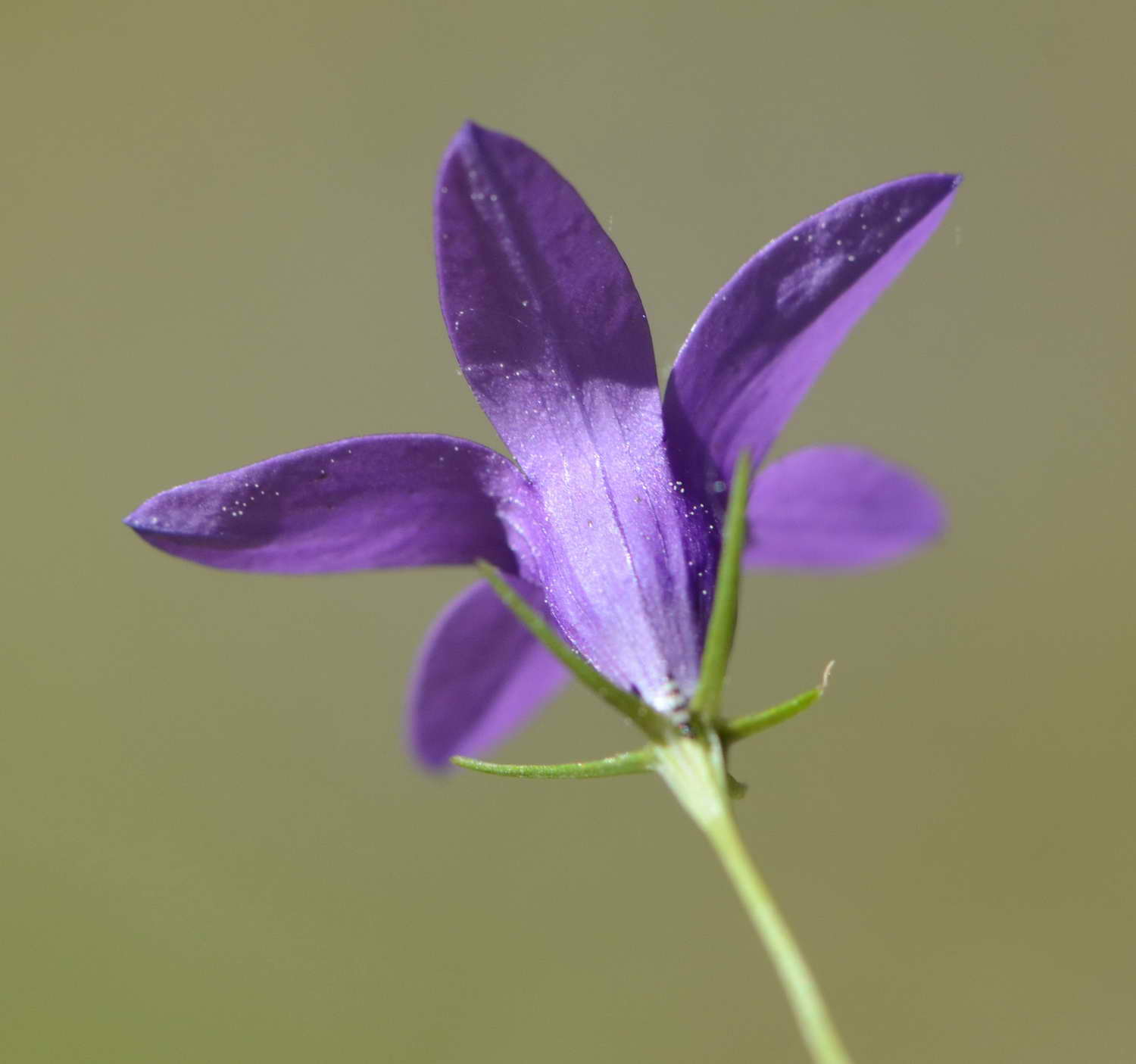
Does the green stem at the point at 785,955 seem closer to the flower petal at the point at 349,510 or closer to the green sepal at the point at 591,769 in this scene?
the green sepal at the point at 591,769

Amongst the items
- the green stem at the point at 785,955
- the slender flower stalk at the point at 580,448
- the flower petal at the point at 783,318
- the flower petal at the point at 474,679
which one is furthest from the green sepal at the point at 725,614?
the flower petal at the point at 474,679

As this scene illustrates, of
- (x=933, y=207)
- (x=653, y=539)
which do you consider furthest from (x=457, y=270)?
(x=933, y=207)

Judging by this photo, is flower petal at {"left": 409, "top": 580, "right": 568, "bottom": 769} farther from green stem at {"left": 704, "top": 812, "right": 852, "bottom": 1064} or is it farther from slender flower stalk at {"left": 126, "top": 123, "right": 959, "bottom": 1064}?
green stem at {"left": 704, "top": 812, "right": 852, "bottom": 1064}

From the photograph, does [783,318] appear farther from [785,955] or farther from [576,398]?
[785,955]

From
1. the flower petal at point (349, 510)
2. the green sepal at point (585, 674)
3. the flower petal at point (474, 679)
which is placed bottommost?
the flower petal at point (474, 679)

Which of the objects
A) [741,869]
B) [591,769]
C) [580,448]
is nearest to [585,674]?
[591,769]

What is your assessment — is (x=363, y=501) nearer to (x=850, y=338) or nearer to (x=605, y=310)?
(x=605, y=310)

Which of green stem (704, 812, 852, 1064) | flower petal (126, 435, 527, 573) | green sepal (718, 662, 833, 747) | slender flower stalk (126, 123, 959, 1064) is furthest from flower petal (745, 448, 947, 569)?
green stem (704, 812, 852, 1064)
